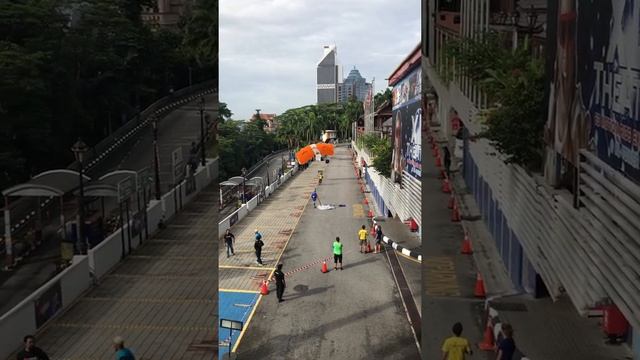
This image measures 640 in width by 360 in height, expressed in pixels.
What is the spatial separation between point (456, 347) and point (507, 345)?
20 cm

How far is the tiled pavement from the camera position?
2711 millimetres

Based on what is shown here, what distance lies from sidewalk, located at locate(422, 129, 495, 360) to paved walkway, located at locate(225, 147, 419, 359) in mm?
122

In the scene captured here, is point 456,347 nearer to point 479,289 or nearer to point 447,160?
point 479,289

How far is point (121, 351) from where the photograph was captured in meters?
2.69

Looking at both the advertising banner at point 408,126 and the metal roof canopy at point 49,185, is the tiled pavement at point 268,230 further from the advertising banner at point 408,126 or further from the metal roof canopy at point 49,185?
the metal roof canopy at point 49,185

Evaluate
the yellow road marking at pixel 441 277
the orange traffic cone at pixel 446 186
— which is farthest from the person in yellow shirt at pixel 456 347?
the orange traffic cone at pixel 446 186

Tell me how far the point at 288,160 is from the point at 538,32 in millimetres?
1339

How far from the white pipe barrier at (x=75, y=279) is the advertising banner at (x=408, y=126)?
1011 mm

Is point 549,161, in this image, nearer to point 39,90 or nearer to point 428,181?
point 428,181

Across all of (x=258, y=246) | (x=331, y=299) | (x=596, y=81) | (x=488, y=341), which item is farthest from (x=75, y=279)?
(x=596, y=81)

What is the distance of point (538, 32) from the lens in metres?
1.94

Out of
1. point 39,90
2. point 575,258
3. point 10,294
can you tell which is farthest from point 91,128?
Result: point 575,258

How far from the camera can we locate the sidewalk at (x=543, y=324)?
6.58 ft

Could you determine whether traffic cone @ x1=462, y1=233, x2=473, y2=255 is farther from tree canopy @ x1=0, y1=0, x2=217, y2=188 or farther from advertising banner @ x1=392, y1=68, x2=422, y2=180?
tree canopy @ x1=0, y1=0, x2=217, y2=188
